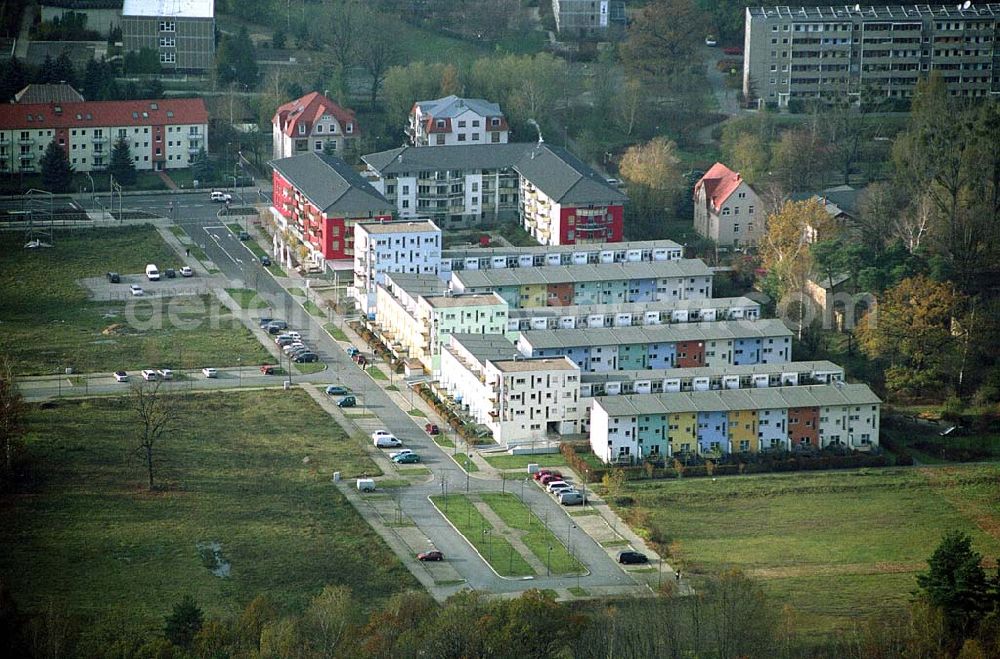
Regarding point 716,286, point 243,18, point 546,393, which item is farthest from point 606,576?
point 243,18

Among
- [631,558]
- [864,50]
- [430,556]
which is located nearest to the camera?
[430,556]

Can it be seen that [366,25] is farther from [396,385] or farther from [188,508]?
[188,508]

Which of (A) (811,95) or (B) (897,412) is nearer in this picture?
(B) (897,412)

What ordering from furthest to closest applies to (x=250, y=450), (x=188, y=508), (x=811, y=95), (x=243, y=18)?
(x=243, y=18) < (x=811, y=95) < (x=250, y=450) < (x=188, y=508)

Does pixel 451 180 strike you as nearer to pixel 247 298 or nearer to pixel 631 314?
pixel 247 298

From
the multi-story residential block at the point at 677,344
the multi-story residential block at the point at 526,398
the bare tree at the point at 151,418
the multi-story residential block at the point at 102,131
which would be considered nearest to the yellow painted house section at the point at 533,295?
the multi-story residential block at the point at 677,344

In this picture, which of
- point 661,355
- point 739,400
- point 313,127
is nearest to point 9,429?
point 739,400
